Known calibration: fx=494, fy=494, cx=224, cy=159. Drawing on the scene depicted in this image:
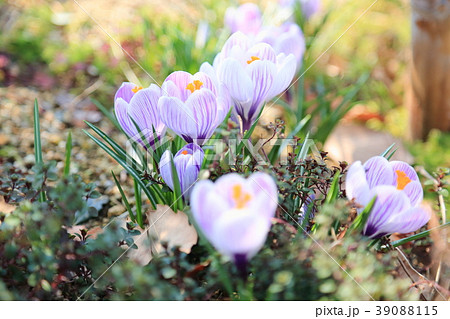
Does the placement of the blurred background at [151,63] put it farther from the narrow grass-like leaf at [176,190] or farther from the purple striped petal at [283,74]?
the narrow grass-like leaf at [176,190]

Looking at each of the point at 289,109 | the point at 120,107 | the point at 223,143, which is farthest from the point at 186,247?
the point at 289,109

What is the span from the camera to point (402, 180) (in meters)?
0.88

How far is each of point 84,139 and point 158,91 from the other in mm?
935

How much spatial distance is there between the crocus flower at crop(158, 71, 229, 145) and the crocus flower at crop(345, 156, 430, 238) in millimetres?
287

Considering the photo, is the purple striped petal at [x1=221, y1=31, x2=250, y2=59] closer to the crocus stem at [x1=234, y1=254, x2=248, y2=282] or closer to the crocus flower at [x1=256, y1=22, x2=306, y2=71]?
the crocus flower at [x1=256, y1=22, x2=306, y2=71]

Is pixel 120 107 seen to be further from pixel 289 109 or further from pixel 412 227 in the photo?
pixel 289 109

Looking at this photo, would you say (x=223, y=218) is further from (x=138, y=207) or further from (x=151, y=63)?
(x=151, y=63)

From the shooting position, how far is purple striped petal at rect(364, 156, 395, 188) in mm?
889

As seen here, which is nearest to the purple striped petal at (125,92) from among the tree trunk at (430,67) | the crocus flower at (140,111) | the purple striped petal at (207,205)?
the crocus flower at (140,111)

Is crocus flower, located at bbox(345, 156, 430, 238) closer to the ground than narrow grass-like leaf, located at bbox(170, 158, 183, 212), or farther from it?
farther from it

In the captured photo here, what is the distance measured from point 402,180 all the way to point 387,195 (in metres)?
0.06

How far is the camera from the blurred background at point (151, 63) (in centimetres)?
183

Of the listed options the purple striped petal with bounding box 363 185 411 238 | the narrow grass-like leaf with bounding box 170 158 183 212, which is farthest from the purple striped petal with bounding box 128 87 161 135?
Answer: the purple striped petal with bounding box 363 185 411 238

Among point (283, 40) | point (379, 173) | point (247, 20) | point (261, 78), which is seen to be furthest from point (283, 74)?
point (247, 20)
